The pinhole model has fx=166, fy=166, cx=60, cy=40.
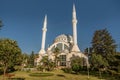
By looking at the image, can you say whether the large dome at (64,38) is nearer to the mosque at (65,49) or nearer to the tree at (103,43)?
the mosque at (65,49)

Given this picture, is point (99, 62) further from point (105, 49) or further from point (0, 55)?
point (0, 55)

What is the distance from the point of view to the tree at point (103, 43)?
2773 inches

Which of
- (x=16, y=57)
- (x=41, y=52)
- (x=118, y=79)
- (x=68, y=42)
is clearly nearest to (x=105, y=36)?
(x=118, y=79)

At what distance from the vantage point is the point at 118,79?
4878 cm

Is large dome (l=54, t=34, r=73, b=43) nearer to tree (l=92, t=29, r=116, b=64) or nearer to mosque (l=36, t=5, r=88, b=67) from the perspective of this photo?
mosque (l=36, t=5, r=88, b=67)

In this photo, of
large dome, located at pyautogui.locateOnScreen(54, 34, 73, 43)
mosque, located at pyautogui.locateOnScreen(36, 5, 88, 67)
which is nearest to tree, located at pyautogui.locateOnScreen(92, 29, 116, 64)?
mosque, located at pyautogui.locateOnScreen(36, 5, 88, 67)

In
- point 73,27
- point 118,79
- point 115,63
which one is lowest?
point 118,79

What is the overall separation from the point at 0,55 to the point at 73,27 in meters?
72.1

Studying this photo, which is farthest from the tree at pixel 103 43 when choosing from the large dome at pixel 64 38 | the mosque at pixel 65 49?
the large dome at pixel 64 38

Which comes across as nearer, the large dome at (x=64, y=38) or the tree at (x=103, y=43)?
the tree at (x=103, y=43)

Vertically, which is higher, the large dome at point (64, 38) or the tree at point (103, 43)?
the large dome at point (64, 38)

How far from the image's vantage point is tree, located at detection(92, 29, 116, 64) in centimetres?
7044

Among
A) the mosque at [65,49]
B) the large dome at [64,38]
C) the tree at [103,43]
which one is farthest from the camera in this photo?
the large dome at [64,38]

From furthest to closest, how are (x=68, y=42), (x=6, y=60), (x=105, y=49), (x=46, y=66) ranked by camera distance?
(x=68, y=42)
(x=46, y=66)
(x=105, y=49)
(x=6, y=60)
